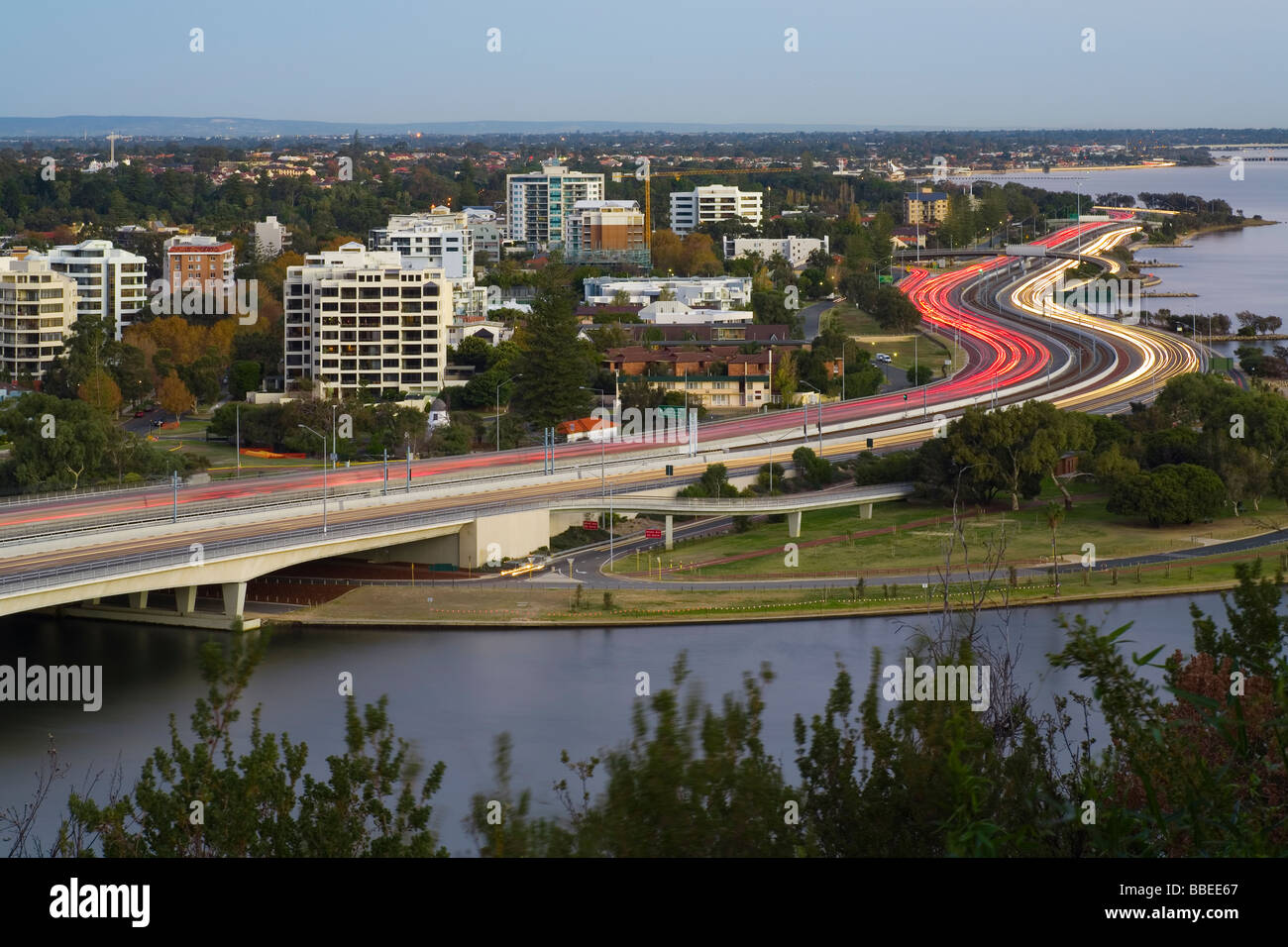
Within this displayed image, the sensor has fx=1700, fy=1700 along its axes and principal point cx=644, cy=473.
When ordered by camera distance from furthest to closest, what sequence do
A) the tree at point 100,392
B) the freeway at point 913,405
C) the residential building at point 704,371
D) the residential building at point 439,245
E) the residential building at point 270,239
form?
the residential building at point 270,239 < the residential building at point 439,245 < the residential building at point 704,371 < the tree at point 100,392 < the freeway at point 913,405

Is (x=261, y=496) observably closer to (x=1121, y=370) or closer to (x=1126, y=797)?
(x=1126, y=797)

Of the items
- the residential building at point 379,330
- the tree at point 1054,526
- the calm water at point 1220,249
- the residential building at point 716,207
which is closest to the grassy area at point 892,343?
the residential building at point 379,330

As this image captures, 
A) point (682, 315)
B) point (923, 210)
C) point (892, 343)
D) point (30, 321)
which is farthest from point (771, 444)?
point (923, 210)

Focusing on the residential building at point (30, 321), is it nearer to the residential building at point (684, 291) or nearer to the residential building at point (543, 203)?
the residential building at point (684, 291)

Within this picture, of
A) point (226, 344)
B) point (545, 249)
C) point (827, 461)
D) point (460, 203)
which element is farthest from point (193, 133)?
point (827, 461)

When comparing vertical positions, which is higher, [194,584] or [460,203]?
[460,203]

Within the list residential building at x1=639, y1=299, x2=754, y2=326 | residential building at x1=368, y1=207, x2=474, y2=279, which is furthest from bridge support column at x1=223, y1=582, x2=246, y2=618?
residential building at x1=368, y1=207, x2=474, y2=279
